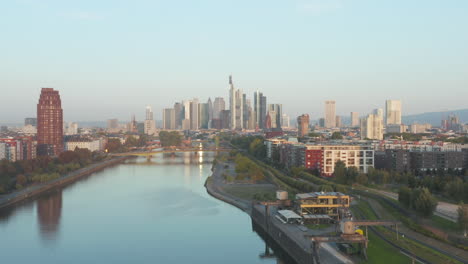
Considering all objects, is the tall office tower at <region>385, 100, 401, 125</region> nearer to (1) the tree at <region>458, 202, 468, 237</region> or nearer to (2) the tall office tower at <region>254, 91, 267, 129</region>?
(2) the tall office tower at <region>254, 91, 267, 129</region>

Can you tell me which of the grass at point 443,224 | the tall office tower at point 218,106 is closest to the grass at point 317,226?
the grass at point 443,224

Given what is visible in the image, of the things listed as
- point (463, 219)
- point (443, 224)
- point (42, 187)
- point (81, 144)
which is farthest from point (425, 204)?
point (81, 144)

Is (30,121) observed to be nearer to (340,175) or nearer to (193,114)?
(193,114)

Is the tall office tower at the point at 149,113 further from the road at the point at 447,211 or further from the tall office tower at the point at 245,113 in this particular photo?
the road at the point at 447,211

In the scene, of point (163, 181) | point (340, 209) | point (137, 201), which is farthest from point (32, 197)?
point (340, 209)

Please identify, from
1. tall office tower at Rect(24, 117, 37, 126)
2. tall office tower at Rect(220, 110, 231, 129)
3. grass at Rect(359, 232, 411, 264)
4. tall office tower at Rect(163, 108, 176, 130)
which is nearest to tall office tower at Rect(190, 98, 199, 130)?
tall office tower at Rect(163, 108, 176, 130)
